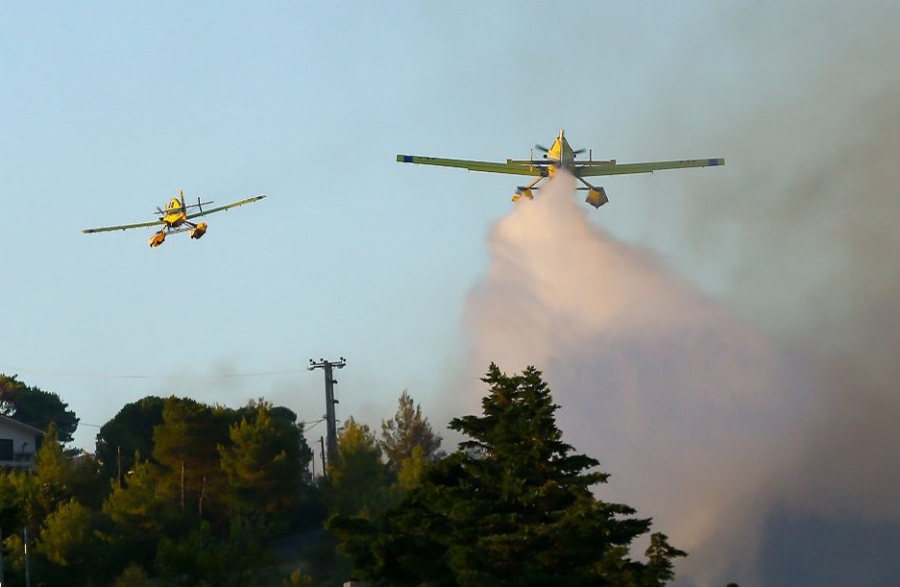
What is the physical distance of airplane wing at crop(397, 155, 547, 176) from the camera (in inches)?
3898

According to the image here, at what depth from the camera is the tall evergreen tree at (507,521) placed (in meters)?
59.2

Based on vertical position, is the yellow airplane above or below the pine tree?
above

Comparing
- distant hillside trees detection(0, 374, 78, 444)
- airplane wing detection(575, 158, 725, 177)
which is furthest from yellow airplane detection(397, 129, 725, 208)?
distant hillside trees detection(0, 374, 78, 444)

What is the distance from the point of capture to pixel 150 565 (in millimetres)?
102375

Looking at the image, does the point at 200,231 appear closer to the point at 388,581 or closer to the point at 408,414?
the point at 408,414

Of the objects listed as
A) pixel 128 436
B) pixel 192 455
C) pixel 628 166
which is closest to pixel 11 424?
pixel 128 436

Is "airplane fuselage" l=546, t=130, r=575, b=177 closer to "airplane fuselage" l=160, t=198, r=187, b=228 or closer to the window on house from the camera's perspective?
"airplane fuselage" l=160, t=198, r=187, b=228

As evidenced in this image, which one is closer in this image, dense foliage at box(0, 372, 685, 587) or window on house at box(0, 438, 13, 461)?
dense foliage at box(0, 372, 685, 587)

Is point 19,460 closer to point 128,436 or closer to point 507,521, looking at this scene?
point 128,436

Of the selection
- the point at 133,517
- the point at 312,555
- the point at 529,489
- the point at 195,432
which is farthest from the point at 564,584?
the point at 195,432

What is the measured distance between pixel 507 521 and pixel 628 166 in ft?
153

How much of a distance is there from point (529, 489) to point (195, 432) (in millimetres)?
60881

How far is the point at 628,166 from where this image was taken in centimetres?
10325

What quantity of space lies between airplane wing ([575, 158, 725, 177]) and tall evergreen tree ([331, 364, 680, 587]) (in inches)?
1390
